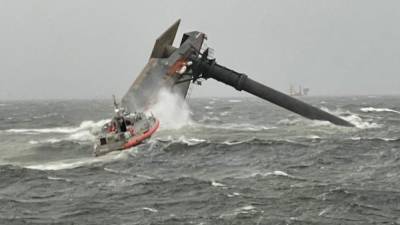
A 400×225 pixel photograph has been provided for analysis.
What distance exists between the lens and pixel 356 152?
3438 centimetres

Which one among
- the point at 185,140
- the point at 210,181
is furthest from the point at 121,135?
the point at 210,181

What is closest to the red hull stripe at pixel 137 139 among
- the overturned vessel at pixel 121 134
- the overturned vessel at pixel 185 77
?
the overturned vessel at pixel 121 134

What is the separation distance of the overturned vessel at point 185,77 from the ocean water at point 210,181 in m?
9.34

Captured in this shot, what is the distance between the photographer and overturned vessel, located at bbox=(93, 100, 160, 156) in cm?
3691

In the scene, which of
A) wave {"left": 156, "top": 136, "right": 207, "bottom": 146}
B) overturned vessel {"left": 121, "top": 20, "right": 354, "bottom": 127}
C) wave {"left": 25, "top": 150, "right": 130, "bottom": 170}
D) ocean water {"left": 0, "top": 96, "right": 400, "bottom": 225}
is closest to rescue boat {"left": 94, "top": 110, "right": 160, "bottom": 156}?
wave {"left": 25, "top": 150, "right": 130, "bottom": 170}

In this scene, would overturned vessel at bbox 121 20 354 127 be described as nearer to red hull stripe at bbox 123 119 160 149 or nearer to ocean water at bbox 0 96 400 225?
ocean water at bbox 0 96 400 225

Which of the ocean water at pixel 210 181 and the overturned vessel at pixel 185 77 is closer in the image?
the ocean water at pixel 210 181

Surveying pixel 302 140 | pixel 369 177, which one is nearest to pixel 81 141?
pixel 302 140

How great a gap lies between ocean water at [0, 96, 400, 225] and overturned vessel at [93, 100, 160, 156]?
95cm

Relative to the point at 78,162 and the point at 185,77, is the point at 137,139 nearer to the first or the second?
the point at 78,162

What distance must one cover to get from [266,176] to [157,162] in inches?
348

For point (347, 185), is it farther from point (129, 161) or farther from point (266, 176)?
point (129, 161)

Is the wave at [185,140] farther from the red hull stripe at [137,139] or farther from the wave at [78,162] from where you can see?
the wave at [78,162]

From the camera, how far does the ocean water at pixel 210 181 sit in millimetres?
19781
